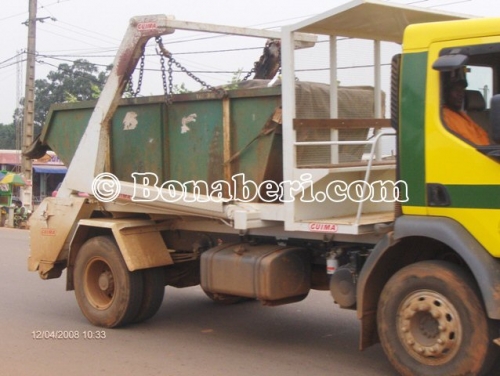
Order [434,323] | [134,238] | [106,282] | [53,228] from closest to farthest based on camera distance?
[434,323]
[134,238]
[106,282]
[53,228]

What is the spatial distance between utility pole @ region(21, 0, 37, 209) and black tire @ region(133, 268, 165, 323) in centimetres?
1684

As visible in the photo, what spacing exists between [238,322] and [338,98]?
8.93ft

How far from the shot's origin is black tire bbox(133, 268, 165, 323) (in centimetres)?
769

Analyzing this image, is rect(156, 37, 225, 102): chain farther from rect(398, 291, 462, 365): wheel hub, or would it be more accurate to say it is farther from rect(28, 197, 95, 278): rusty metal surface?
rect(398, 291, 462, 365): wheel hub

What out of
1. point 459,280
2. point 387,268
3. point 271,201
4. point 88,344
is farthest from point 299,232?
point 88,344

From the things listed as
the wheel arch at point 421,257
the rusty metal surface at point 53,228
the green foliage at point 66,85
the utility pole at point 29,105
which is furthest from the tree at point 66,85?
the wheel arch at point 421,257

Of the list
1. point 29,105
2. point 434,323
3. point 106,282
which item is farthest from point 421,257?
point 29,105

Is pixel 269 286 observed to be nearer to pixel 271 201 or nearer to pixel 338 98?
pixel 271 201

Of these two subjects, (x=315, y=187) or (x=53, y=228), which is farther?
(x=53, y=228)

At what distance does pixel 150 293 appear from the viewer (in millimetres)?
7695

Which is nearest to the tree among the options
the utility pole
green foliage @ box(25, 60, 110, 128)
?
green foliage @ box(25, 60, 110, 128)

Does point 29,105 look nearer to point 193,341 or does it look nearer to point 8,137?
point 193,341

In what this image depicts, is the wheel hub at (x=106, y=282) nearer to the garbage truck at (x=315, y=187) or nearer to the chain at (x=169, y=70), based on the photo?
the garbage truck at (x=315, y=187)

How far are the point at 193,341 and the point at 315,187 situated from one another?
6.70ft
